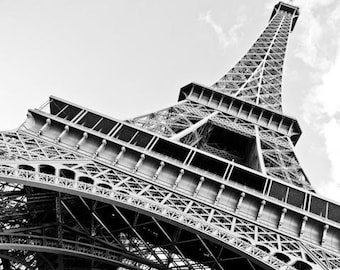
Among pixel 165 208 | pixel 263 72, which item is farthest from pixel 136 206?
pixel 263 72

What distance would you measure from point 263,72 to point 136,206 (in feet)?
108

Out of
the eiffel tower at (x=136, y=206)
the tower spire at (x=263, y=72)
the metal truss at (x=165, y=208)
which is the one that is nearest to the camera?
the metal truss at (x=165, y=208)

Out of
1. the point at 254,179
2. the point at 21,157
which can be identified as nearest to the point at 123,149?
the point at 21,157

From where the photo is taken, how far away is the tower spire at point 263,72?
37.4 m

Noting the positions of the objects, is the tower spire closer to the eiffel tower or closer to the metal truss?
the eiffel tower

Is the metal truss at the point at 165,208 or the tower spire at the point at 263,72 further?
the tower spire at the point at 263,72

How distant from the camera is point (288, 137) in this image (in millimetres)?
31344

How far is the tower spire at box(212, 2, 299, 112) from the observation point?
1473 inches

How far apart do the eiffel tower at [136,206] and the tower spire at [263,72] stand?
588 inches

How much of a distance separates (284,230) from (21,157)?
998cm

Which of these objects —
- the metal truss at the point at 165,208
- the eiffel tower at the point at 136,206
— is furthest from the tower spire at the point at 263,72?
the metal truss at the point at 165,208

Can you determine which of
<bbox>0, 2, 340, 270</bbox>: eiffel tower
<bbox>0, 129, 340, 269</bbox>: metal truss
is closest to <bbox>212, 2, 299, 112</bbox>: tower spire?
<bbox>0, 2, 340, 270</bbox>: eiffel tower

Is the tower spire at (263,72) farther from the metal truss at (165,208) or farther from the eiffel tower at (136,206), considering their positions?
the metal truss at (165,208)

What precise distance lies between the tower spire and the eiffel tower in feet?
49.0
